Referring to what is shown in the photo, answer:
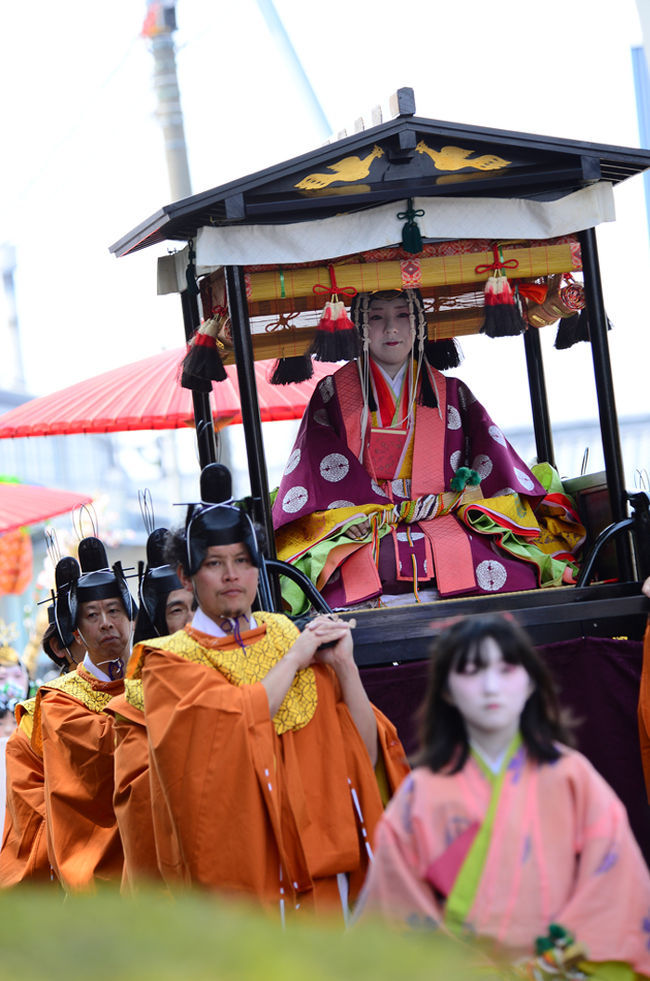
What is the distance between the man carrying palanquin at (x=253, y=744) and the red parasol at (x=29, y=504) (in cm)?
599

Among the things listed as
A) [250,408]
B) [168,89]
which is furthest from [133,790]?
[168,89]

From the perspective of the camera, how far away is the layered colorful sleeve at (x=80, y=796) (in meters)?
4.42

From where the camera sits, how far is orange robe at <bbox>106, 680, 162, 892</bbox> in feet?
12.3

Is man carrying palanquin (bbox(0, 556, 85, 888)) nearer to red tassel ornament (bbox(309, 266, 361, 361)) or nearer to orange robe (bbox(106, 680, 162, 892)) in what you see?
orange robe (bbox(106, 680, 162, 892))

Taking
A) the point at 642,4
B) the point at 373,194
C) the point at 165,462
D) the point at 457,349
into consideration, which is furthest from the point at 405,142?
the point at 165,462

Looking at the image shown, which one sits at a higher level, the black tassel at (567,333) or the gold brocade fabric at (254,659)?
the black tassel at (567,333)

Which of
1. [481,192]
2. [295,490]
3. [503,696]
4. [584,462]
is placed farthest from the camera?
[584,462]

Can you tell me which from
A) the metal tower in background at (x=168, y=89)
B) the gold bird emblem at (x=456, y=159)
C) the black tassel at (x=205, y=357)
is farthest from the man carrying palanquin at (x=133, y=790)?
the metal tower in background at (x=168, y=89)

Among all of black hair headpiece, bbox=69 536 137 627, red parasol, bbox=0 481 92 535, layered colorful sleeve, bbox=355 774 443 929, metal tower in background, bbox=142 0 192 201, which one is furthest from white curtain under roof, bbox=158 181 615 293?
red parasol, bbox=0 481 92 535

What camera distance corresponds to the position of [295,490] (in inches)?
205

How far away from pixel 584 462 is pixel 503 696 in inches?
143

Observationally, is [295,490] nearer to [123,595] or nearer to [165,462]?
[123,595]

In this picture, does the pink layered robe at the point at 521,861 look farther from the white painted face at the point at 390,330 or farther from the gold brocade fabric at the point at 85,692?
the white painted face at the point at 390,330

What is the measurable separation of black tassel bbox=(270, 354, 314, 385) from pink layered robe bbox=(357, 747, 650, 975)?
4.15 m
